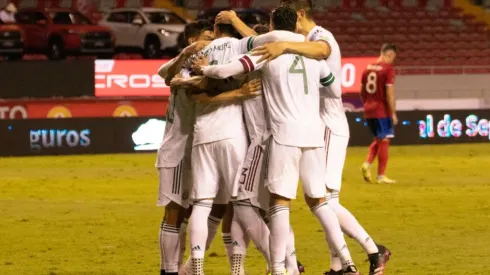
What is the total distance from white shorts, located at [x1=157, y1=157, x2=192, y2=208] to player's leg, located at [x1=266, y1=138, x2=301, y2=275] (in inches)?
29.0

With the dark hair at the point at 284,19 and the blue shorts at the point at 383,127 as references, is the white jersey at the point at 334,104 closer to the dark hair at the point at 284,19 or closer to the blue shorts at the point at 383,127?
the dark hair at the point at 284,19

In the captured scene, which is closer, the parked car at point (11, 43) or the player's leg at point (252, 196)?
the player's leg at point (252, 196)

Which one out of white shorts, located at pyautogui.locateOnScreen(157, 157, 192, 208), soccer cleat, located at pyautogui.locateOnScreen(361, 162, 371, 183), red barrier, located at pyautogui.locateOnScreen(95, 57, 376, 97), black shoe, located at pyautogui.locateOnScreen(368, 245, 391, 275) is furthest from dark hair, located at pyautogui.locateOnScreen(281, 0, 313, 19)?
red barrier, located at pyautogui.locateOnScreen(95, 57, 376, 97)

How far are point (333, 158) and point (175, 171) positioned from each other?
4.73 ft

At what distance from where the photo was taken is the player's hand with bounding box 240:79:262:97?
30.9 feet

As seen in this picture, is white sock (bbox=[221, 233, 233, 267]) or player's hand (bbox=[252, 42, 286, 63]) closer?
player's hand (bbox=[252, 42, 286, 63])

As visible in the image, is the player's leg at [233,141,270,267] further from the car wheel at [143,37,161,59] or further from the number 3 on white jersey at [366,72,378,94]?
the car wheel at [143,37,161,59]

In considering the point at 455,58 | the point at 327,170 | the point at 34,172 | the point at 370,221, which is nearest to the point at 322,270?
the point at 327,170

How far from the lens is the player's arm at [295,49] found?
916 centimetres

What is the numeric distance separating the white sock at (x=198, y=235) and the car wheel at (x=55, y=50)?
27.6 m

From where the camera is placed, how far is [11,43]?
3441cm

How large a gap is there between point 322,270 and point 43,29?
26937mm

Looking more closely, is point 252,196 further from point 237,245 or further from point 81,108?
point 81,108

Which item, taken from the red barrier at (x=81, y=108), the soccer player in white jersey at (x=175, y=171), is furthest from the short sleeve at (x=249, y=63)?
the red barrier at (x=81, y=108)
